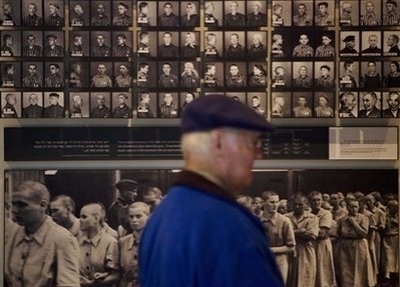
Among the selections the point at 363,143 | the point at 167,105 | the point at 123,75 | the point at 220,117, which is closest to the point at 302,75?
the point at 363,143

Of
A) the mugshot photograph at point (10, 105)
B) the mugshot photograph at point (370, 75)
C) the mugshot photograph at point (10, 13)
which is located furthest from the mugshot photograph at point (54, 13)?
the mugshot photograph at point (370, 75)

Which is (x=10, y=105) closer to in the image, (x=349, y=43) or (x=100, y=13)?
(x=100, y=13)

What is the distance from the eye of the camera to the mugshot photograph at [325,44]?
352cm

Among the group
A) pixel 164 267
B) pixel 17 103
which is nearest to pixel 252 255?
pixel 164 267

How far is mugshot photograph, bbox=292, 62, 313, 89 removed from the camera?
138 inches

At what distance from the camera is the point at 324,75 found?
11.6ft

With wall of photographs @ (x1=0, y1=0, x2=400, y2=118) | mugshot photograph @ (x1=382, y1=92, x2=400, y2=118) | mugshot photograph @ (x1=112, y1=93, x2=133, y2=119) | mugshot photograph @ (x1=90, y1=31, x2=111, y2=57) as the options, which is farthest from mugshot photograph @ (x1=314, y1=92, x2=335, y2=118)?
mugshot photograph @ (x1=90, y1=31, x2=111, y2=57)

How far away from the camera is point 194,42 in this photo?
3.51 meters

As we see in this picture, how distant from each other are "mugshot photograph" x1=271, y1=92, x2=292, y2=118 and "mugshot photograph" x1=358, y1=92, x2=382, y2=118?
325 mm

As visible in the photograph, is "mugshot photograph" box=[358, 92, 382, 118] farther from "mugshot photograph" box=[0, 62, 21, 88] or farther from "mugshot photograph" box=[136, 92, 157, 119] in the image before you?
"mugshot photograph" box=[0, 62, 21, 88]

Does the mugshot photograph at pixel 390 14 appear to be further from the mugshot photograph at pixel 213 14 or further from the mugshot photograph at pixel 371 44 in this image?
the mugshot photograph at pixel 213 14

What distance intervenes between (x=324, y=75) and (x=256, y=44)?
1.11 ft

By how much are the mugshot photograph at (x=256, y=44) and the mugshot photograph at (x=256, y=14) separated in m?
0.04

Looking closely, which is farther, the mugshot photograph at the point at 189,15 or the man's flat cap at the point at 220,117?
the mugshot photograph at the point at 189,15
